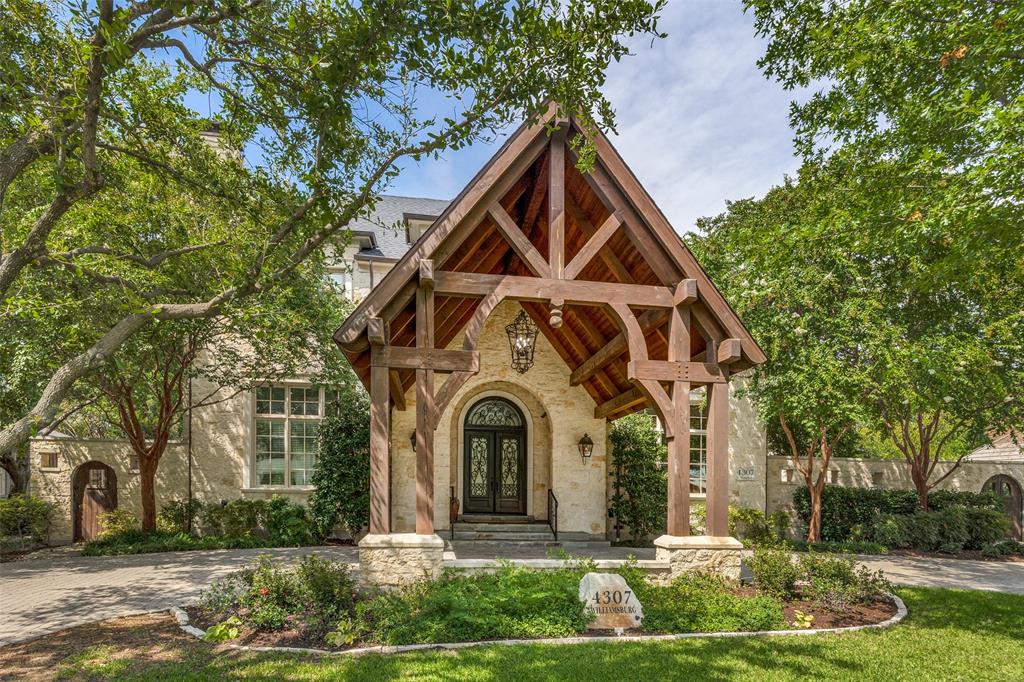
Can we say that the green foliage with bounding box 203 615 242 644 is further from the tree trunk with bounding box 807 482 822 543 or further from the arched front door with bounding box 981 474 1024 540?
the arched front door with bounding box 981 474 1024 540

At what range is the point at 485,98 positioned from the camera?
566cm

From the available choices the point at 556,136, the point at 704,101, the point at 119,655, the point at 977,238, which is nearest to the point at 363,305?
the point at 556,136

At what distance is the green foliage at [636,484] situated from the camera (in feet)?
40.8

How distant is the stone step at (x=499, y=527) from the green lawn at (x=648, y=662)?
18.0ft

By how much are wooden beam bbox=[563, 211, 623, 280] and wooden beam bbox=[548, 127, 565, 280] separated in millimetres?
151

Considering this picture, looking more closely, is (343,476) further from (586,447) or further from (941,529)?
(941,529)

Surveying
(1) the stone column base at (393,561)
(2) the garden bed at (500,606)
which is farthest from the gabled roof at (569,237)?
(2) the garden bed at (500,606)

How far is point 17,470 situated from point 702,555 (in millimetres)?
15762

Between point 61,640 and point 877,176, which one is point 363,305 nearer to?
point 61,640

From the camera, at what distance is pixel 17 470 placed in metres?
14.4

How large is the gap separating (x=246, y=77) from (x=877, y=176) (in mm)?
7111

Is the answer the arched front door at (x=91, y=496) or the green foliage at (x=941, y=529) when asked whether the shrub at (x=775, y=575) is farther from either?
the arched front door at (x=91, y=496)

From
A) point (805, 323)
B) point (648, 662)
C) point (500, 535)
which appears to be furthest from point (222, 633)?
point (805, 323)

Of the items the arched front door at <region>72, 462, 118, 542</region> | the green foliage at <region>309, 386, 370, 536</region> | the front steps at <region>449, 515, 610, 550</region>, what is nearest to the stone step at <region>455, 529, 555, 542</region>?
the front steps at <region>449, 515, 610, 550</region>
